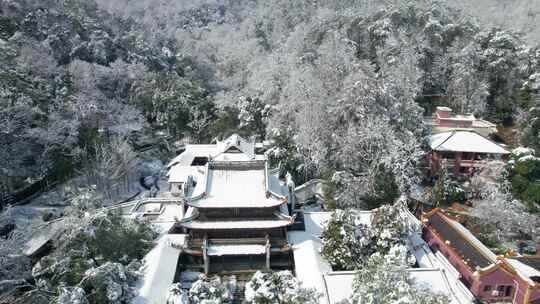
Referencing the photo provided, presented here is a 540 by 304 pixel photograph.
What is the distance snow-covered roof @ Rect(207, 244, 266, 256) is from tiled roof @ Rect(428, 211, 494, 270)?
959cm

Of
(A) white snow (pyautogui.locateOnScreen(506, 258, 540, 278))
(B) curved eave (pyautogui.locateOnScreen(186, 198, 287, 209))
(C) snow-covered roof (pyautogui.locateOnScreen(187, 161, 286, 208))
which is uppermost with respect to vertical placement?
(C) snow-covered roof (pyautogui.locateOnScreen(187, 161, 286, 208))

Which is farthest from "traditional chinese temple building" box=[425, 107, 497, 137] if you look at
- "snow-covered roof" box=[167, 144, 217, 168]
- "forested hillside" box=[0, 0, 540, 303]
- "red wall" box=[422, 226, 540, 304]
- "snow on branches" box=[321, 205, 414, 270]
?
"snow-covered roof" box=[167, 144, 217, 168]

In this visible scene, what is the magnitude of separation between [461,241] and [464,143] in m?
12.8

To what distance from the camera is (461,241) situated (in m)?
19.6

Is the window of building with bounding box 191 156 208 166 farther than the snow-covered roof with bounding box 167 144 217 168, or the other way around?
the window of building with bounding box 191 156 208 166

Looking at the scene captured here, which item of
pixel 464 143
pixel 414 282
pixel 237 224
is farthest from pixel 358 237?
pixel 464 143

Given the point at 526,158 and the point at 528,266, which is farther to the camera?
the point at 526,158

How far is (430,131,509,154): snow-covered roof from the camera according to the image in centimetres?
2931

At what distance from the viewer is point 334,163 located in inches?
1133

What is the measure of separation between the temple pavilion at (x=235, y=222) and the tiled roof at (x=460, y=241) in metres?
8.21

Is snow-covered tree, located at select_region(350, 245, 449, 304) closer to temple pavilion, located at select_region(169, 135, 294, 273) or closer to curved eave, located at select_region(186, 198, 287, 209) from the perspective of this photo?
temple pavilion, located at select_region(169, 135, 294, 273)

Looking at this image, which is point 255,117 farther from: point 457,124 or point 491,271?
point 491,271

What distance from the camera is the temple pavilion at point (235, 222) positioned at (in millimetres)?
19344

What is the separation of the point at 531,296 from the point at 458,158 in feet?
49.7
